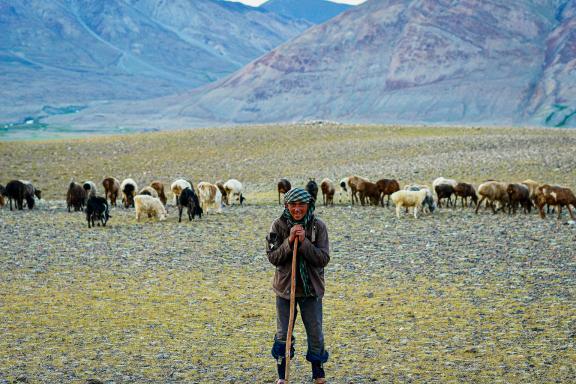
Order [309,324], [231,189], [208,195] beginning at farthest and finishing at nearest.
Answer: [231,189]
[208,195]
[309,324]

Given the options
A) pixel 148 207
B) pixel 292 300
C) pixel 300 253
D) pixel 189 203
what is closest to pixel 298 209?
pixel 300 253

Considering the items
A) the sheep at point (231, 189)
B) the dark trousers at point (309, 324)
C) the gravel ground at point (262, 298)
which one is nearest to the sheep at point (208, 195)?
the gravel ground at point (262, 298)

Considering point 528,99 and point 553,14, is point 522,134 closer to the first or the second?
point 528,99

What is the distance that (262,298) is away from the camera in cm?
1243

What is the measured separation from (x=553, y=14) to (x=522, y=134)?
13085 cm

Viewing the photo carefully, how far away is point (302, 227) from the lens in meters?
7.57

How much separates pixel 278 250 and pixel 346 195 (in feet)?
72.4

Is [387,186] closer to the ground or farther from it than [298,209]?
farther from it

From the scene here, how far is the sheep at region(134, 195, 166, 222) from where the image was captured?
21.5m

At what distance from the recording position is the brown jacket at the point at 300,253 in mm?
7531

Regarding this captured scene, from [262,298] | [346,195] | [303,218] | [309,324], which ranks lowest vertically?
[262,298]

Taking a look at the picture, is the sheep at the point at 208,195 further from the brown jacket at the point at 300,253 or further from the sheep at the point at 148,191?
the brown jacket at the point at 300,253

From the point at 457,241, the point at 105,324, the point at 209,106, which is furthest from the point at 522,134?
the point at 209,106

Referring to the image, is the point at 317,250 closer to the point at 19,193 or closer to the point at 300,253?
the point at 300,253
